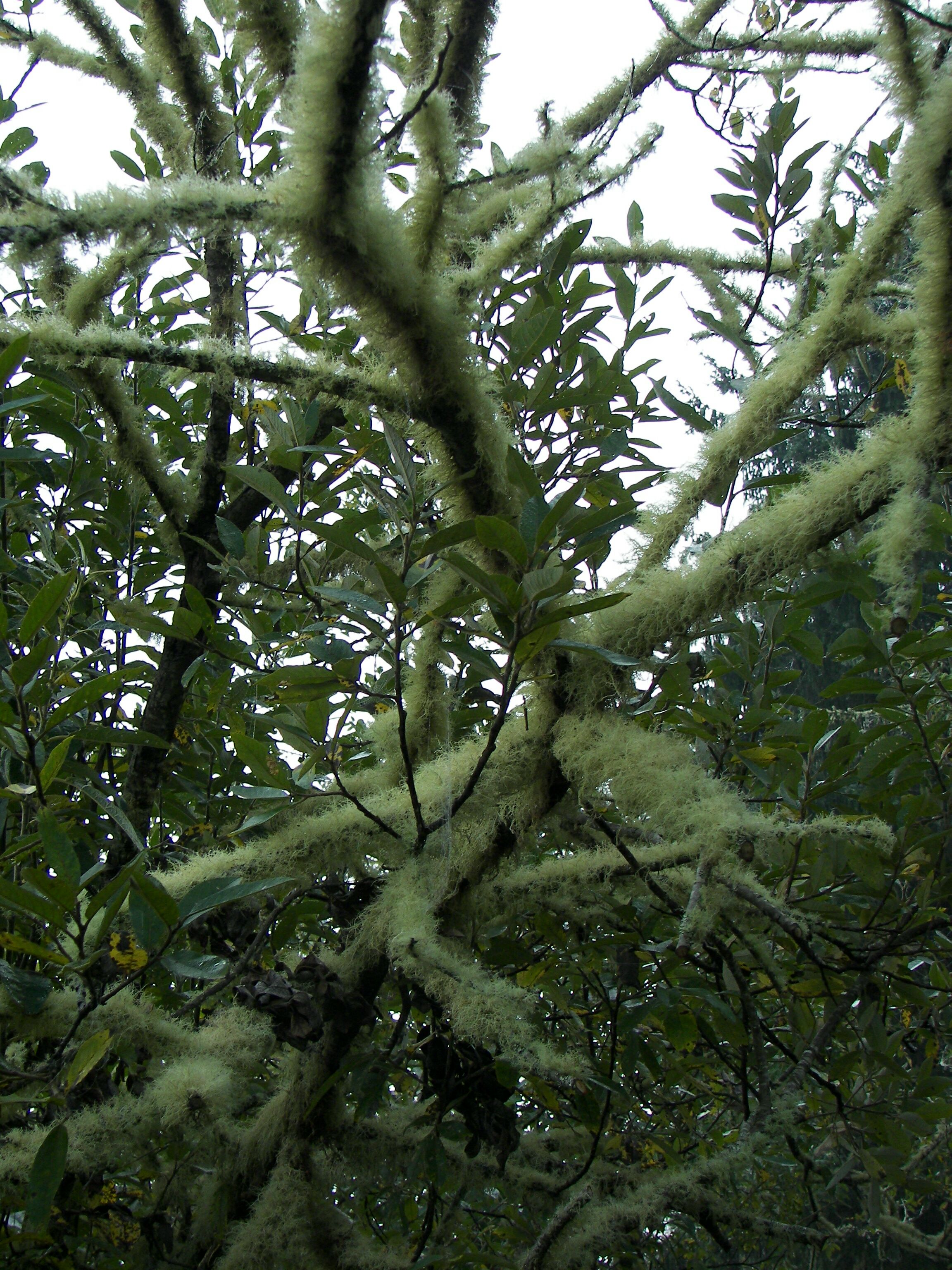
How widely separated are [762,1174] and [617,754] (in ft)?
6.74

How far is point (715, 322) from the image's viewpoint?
153 cm

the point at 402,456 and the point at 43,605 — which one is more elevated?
the point at 402,456

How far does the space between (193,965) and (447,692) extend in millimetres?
502

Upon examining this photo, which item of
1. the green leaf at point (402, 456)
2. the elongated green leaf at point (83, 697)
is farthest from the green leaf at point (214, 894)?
the green leaf at point (402, 456)

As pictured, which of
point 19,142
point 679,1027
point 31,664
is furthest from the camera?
point 19,142

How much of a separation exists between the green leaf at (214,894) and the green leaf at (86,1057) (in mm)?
121

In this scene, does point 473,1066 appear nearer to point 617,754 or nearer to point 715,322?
point 617,754

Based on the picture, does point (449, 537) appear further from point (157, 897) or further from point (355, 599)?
point (157, 897)

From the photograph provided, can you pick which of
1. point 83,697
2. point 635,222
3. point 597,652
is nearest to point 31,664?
point 83,697

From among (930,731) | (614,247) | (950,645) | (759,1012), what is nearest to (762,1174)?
(759,1012)

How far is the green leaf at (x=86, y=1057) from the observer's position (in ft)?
2.41

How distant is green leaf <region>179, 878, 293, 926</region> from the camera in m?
0.79

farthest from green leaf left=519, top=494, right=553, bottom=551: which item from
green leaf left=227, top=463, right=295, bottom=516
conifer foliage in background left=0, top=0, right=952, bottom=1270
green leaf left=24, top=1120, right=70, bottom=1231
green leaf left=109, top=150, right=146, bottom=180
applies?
green leaf left=109, top=150, right=146, bottom=180

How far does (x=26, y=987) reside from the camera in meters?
0.82
